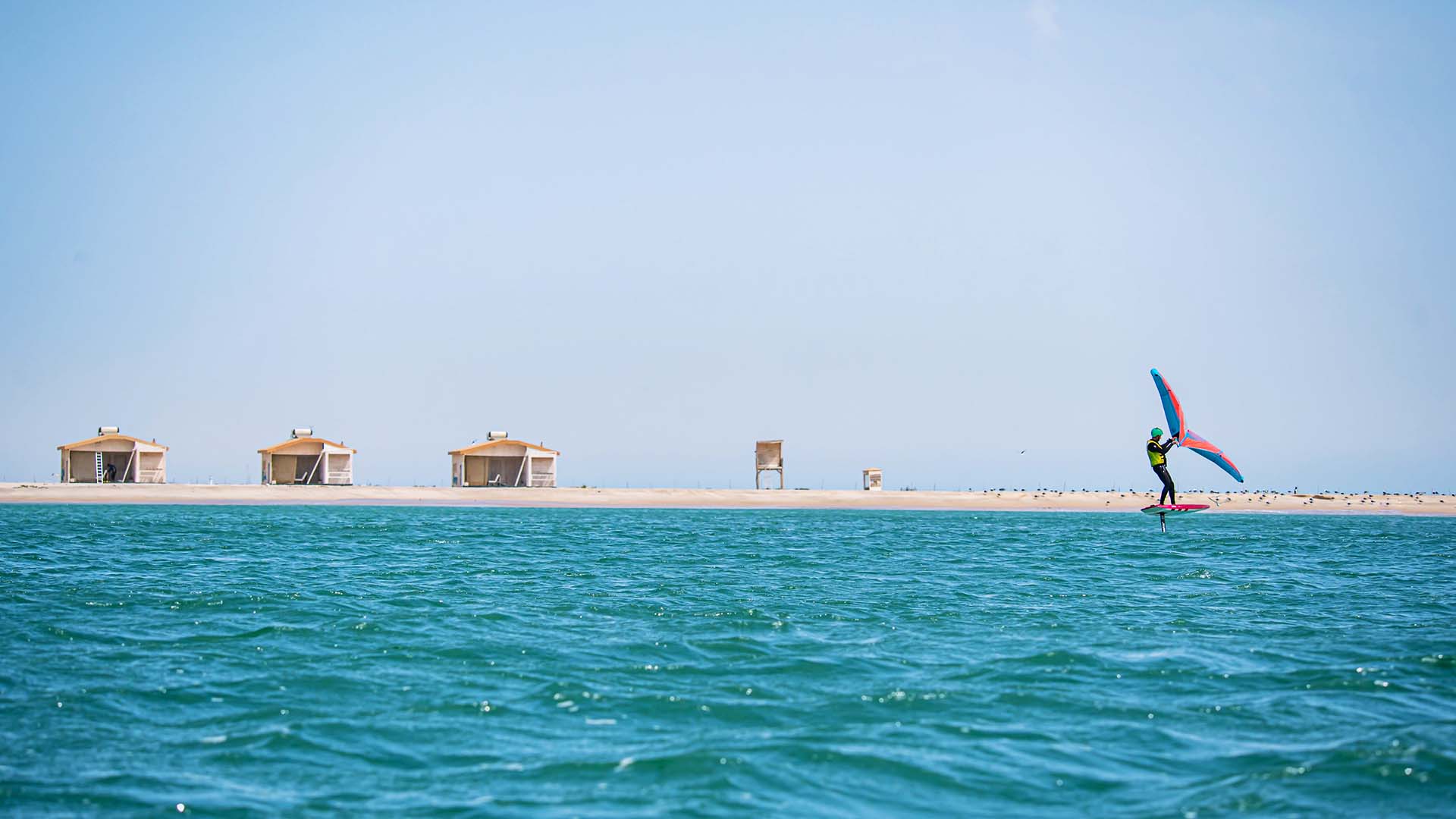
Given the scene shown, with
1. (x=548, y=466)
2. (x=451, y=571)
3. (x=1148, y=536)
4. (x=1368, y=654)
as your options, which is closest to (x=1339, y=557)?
(x=1148, y=536)

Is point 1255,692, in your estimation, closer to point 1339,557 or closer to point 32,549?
point 1339,557

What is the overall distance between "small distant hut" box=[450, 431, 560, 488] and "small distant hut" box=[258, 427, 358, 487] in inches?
398

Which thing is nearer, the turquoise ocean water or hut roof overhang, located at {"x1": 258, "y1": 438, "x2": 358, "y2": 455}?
the turquoise ocean water

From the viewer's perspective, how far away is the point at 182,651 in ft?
61.2

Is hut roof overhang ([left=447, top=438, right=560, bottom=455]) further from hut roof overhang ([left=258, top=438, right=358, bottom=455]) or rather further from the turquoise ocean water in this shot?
the turquoise ocean water

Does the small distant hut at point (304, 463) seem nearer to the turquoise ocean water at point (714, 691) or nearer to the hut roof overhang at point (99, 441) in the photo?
the hut roof overhang at point (99, 441)

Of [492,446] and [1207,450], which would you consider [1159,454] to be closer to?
[1207,450]

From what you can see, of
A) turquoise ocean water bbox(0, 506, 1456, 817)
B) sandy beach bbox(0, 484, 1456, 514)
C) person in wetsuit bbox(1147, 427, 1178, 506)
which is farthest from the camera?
sandy beach bbox(0, 484, 1456, 514)

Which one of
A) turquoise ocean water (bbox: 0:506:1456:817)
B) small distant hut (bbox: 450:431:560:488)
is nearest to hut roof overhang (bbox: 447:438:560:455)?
small distant hut (bbox: 450:431:560:488)

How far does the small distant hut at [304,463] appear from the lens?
93.8m

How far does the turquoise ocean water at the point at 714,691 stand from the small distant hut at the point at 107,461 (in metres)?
63.1

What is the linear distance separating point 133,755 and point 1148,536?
54189 millimetres

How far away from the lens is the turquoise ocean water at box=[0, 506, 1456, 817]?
38.8ft

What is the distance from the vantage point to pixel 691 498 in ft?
315
